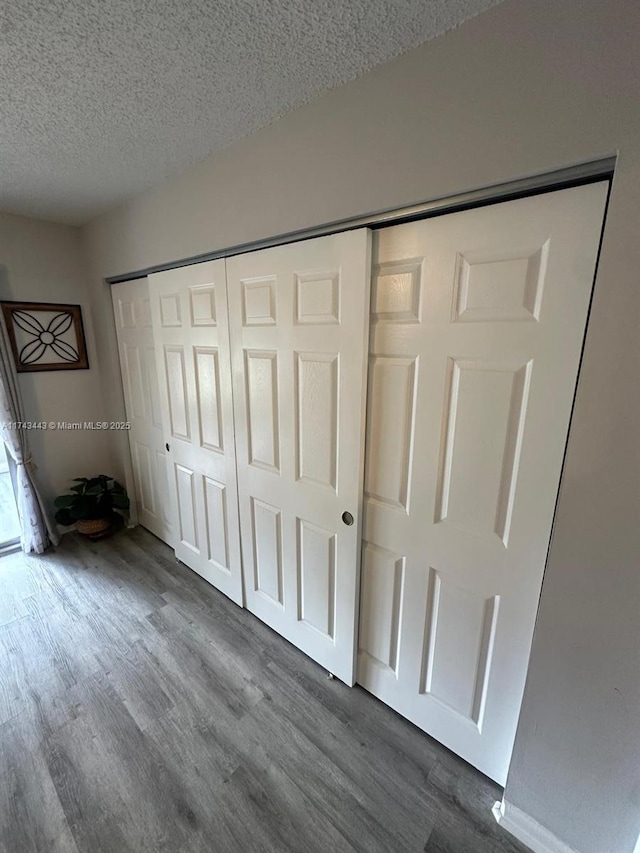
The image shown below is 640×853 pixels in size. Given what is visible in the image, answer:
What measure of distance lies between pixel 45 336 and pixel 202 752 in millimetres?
2730

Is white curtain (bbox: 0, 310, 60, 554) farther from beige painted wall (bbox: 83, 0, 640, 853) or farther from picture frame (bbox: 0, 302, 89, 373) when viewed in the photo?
beige painted wall (bbox: 83, 0, 640, 853)

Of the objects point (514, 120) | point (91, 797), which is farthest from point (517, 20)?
point (91, 797)

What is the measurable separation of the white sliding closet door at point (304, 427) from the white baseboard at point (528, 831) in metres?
0.65

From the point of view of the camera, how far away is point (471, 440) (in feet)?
3.60

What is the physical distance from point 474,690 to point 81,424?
3060mm

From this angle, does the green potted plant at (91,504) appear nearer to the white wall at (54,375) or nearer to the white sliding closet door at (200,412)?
the white wall at (54,375)

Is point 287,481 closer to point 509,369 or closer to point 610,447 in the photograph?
point 509,369

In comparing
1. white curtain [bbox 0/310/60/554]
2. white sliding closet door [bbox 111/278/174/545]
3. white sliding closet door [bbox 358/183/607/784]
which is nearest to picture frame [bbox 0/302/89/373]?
white curtain [bbox 0/310/60/554]

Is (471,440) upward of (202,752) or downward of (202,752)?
upward

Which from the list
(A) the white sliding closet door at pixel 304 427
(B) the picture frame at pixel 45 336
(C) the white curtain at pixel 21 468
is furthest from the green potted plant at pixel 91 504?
(A) the white sliding closet door at pixel 304 427

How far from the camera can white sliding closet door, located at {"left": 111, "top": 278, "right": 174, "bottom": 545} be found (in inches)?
92.7

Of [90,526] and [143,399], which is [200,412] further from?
[90,526]

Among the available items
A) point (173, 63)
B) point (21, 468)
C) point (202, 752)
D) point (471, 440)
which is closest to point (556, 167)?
point (471, 440)

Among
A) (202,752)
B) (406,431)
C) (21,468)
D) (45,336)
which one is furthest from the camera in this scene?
(45,336)
